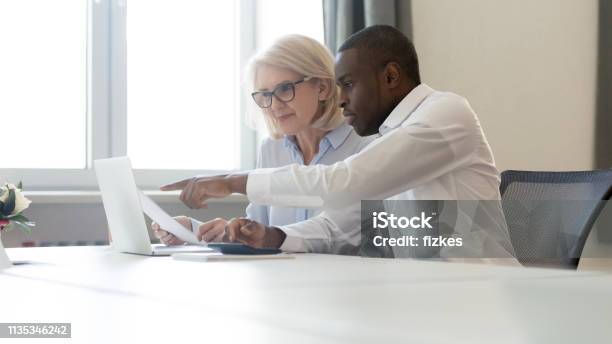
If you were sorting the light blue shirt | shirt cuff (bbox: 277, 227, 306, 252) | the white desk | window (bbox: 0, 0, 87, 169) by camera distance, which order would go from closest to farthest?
the white desk
shirt cuff (bbox: 277, 227, 306, 252)
the light blue shirt
window (bbox: 0, 0, 87, 169)

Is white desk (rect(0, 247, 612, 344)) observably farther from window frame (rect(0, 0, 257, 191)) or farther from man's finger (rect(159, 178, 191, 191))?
window frame (rect(0, 0, 257, 191))

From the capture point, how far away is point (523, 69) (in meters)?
3.90

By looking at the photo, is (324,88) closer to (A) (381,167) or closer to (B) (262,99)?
(B) (262,99)

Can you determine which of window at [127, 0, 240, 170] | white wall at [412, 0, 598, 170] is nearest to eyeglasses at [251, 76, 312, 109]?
window at [127, 0, 240, 170]

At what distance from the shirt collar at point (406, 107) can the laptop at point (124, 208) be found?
0.62 meters

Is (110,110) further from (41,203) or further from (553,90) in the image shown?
(553,90)

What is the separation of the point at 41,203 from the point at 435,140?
1.71 meters

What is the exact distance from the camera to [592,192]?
188cm

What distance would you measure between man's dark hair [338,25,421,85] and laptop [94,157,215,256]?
698 mm

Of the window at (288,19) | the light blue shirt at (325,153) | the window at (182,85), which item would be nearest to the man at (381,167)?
the light blue shirt at (325,153)

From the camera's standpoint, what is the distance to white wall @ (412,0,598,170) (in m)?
3.71

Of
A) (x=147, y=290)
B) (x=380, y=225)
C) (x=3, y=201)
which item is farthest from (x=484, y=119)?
(x=147, y=290)

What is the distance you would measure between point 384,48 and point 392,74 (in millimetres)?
68

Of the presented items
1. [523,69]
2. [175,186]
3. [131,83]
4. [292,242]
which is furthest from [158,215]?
[523,69]
